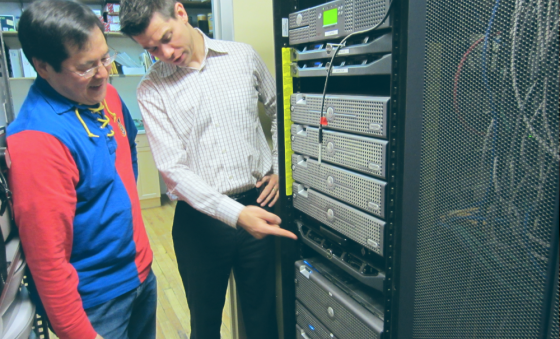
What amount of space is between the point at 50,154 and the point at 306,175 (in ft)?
2.03

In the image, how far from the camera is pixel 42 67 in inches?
31.1

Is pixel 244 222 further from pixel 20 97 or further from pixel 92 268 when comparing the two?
pixel 20 97

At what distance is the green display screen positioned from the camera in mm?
866

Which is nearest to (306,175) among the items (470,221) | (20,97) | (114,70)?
(470,221)

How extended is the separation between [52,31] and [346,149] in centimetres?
A: 67

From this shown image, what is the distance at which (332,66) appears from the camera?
918 mm

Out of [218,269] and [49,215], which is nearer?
[49,215]

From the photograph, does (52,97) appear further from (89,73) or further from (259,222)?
(259,222)

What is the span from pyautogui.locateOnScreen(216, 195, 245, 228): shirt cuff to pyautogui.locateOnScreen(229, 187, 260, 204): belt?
0.14m

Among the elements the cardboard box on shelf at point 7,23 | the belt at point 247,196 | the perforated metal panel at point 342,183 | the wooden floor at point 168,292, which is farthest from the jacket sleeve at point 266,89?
the cardboard box on shelf at point 7,23

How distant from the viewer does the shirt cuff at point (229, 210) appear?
3.52ft

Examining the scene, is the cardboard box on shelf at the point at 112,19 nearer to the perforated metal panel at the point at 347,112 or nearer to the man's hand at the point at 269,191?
the man's hand at the point at 269,191

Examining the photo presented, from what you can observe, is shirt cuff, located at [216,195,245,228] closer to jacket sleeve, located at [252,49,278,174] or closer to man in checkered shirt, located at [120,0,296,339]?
man in checkered shirt, located at [120,0,296,339]

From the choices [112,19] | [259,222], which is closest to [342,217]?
[259,222]
